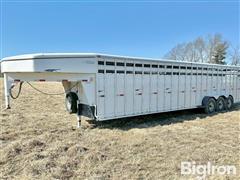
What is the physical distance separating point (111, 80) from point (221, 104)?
7321 millimetres

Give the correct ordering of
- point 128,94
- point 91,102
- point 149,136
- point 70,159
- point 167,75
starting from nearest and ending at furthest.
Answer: point 70,159
point 149,136
point 91,102
point 128,94
point 167,75

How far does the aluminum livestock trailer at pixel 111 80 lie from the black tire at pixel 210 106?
685 millimetres

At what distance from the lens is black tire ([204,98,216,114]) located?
35.2 ft

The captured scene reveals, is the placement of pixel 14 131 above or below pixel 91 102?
below

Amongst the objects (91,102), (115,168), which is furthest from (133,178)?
(91,102)

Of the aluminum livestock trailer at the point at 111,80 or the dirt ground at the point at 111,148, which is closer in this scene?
the dirt ground at the point at 111,148

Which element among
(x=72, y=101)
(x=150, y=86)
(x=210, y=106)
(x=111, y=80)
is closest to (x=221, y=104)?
(x=210, y=106)

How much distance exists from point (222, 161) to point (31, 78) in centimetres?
586

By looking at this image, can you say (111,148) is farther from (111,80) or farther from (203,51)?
(203,51)

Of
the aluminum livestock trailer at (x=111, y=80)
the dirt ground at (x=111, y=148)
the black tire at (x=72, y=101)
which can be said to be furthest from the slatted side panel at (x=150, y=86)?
the black tire at (x=72, y=101)

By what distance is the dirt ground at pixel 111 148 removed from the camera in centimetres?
420

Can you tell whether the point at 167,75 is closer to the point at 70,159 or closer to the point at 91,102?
the point at 91,102

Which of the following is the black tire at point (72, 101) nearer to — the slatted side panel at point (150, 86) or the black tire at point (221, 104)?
the slatted side panel at point (150, 86)

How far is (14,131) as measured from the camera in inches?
267
